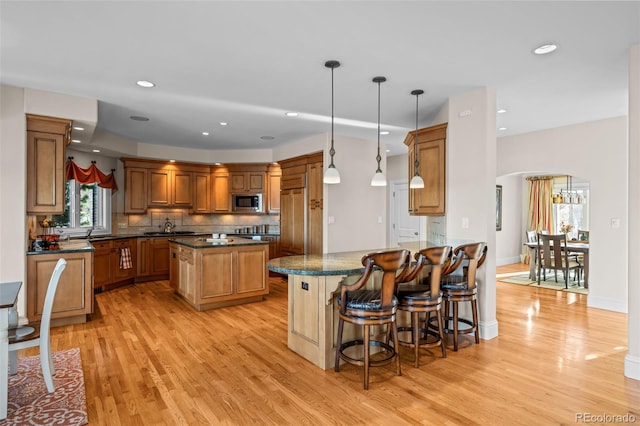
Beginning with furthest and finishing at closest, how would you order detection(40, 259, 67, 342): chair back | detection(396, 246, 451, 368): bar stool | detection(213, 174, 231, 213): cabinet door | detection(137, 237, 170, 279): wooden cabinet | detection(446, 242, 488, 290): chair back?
detection(213, 174, 231, 213): cabinet door
detection(137, 237, 170, 279): wooden cabinet
detection(446, 242, 488, 290): chair back
detection(396, 246, 451, 368): bar stool
detection(40, 259, 67, 342): chair back

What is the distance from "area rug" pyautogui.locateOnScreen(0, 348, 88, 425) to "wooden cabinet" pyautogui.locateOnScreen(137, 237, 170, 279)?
143 inches

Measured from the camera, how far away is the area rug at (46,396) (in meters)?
2.30

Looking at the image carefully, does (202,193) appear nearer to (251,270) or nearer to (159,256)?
(159,256)

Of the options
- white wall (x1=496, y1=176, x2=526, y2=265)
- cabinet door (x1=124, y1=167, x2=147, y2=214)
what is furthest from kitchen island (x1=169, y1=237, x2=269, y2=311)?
white wall (x1=496, y1=176, x2=526, y2=265)

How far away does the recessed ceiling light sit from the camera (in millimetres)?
2914

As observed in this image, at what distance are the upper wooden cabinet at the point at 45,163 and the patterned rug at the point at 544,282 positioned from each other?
301 inches

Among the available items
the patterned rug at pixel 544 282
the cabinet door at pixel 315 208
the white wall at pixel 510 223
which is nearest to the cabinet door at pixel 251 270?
the cabinet door at pixel 315 208

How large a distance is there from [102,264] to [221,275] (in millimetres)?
2448

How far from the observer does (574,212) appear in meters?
8.96

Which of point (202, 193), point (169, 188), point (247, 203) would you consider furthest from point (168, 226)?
point (247, 203)

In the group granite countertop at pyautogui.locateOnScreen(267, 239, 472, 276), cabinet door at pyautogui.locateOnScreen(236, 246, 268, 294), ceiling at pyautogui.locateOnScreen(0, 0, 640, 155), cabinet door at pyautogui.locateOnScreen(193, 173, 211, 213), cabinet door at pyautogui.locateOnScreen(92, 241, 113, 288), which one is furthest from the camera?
cabinet door at pyautogui.locateOnScreen(193, 173, 211, 213)

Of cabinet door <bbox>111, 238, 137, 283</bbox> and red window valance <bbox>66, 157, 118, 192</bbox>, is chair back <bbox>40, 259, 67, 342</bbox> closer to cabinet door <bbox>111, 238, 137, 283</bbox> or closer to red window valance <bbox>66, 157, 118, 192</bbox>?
cabinet door <bbox>111, 238, 137, 283</bbox>

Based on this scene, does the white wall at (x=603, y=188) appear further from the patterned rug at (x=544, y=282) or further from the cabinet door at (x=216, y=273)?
the cabinet door at (x=216, y=273)

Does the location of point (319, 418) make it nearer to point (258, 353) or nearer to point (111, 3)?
point (258, 353)
